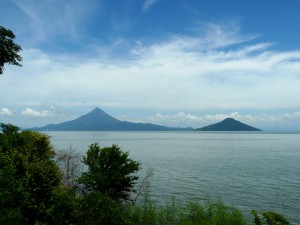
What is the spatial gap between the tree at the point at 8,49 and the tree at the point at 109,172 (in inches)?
754

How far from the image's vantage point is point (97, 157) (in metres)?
40.9

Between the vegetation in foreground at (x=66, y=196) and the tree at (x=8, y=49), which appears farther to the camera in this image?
the tree at (x=8, y=49)

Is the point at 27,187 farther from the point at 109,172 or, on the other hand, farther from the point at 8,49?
the point at 8,49

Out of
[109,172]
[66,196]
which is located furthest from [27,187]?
[109,172]

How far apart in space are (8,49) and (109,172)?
78.1 ft

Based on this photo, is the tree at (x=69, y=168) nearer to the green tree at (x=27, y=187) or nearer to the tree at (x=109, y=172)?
the tree at (x=109, y=172)

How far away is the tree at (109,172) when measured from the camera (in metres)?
39.2

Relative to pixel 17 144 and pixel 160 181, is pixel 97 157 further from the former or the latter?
pixel 160 181

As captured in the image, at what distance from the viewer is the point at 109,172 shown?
39.8 metres

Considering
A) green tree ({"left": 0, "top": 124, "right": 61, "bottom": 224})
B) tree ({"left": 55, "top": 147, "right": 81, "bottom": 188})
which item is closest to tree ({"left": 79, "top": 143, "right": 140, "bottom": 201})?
green tree ({"left": 0, "top": 124, "right": 61, "bottom": 224})

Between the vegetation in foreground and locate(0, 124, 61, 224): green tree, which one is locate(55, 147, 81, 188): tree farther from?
locate(0, 124, 61, 224): green tree

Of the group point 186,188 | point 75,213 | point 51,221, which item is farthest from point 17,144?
point 186,188

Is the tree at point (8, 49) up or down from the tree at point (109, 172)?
up

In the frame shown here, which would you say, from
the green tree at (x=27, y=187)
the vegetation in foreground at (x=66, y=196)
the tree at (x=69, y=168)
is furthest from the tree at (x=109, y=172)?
the tree at (x=69, y=168)
